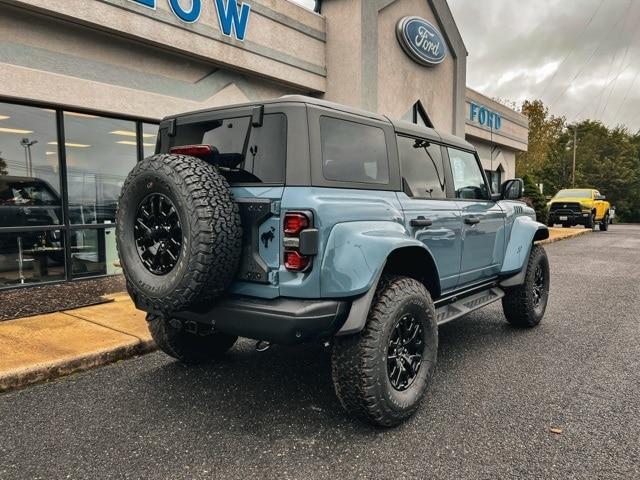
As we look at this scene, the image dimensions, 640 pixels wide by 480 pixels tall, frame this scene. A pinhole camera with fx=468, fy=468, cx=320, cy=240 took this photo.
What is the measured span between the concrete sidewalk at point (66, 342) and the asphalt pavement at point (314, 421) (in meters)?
0.13

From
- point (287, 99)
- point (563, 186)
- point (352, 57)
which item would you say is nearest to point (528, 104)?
point (563, 186)

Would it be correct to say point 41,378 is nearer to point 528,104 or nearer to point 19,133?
point 19,133

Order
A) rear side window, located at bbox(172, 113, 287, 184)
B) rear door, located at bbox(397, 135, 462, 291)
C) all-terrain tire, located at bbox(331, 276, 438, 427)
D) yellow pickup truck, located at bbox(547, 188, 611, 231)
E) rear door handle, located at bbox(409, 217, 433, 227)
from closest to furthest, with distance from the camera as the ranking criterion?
all-terrain tire, located at bbox(331, 276, 438, 427)
rear side window, located at bbox(172, 113, 287, 184)
rear door handle, located at bbox(409, 217, 433, 227)
rear door, located at bbox(397, 135, 462, 291)
yellow pickup truck, located at bbox(547, 188, 611, 231)

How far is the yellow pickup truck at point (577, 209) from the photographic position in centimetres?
2092

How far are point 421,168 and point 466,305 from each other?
126 cm

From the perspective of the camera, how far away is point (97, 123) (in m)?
7.14

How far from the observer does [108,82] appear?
6867mm

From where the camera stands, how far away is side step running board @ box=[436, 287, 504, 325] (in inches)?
144

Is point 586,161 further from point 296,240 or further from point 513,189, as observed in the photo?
point 296,240

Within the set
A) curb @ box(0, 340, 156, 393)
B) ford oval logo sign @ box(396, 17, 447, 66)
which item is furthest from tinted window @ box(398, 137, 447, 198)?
ford oval logo sign @ box(396, 17, 447, 66)

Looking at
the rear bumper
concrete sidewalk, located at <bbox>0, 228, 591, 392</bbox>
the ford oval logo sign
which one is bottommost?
concrete sidewalk, located at <bbox>0, 228, 591, 392</bbox>

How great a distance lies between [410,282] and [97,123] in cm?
607

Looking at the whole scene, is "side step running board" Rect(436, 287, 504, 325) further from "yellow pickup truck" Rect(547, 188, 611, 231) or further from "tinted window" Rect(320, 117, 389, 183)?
"yellow pickup truck" Rect(547, 188, 611, 231)

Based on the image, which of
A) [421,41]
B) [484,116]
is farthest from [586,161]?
[421,41]
